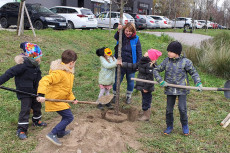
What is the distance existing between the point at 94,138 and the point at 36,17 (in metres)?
10.8

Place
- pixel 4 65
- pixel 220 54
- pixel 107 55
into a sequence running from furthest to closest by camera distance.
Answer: pixel 220 54
pixel 4 65
pixel 107 55

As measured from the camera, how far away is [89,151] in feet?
11.1

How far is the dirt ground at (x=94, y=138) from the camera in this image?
11.2 feet

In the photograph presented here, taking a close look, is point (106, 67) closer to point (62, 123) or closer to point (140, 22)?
point (62, 123)

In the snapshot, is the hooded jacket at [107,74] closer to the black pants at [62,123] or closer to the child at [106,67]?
the child at [106,67]

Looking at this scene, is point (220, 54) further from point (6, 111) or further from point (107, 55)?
point (6, 111)

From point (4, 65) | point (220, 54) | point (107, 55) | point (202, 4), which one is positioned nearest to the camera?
point (107, 55)

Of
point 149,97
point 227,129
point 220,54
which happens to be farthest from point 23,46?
point 220,54

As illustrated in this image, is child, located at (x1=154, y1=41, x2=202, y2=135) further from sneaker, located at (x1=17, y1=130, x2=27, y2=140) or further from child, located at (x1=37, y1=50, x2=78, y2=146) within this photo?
sneaker, located at (x1=17, y1=130, x2=27, y2=140)

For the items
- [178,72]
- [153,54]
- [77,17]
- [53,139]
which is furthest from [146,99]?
[77,17]

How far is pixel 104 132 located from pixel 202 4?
3007cm

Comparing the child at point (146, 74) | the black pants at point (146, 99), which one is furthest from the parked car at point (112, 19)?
the black pants at point (146, 99)

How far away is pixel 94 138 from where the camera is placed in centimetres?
367

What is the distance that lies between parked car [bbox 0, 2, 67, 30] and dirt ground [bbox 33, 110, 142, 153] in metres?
9.72
